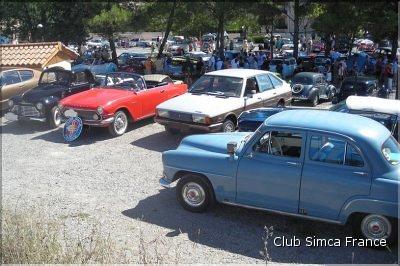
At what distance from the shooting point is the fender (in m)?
5.28

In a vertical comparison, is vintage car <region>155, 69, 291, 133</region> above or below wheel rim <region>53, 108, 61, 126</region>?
above

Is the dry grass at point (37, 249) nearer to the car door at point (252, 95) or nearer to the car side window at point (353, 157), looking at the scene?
the car side window at point (353, 157)

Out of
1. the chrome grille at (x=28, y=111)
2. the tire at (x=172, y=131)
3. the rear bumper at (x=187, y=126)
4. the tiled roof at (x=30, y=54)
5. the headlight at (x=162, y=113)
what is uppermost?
the tiled roof at (x=30, y=54)

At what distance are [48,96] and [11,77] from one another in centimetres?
277

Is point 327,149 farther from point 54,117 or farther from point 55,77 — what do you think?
point 55,77

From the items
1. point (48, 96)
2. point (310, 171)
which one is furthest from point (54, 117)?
point (310, 171)

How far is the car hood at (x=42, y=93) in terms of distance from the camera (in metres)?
12.0

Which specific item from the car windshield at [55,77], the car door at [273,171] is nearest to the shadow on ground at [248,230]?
the car door at [273,171]

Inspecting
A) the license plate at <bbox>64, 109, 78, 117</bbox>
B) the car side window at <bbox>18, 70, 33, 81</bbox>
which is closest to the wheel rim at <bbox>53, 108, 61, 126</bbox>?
the license plate at <bbox>64, 109, 78, 117</bbox>

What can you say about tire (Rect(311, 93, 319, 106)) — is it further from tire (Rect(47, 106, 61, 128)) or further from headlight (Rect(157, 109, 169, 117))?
tire (Rect(47, 106, 61, 128))

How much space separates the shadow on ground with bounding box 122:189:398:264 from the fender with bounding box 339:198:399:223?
480 millimetres

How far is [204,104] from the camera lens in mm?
10078

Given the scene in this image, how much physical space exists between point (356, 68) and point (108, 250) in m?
22.1

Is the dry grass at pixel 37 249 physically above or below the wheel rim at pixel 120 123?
below
